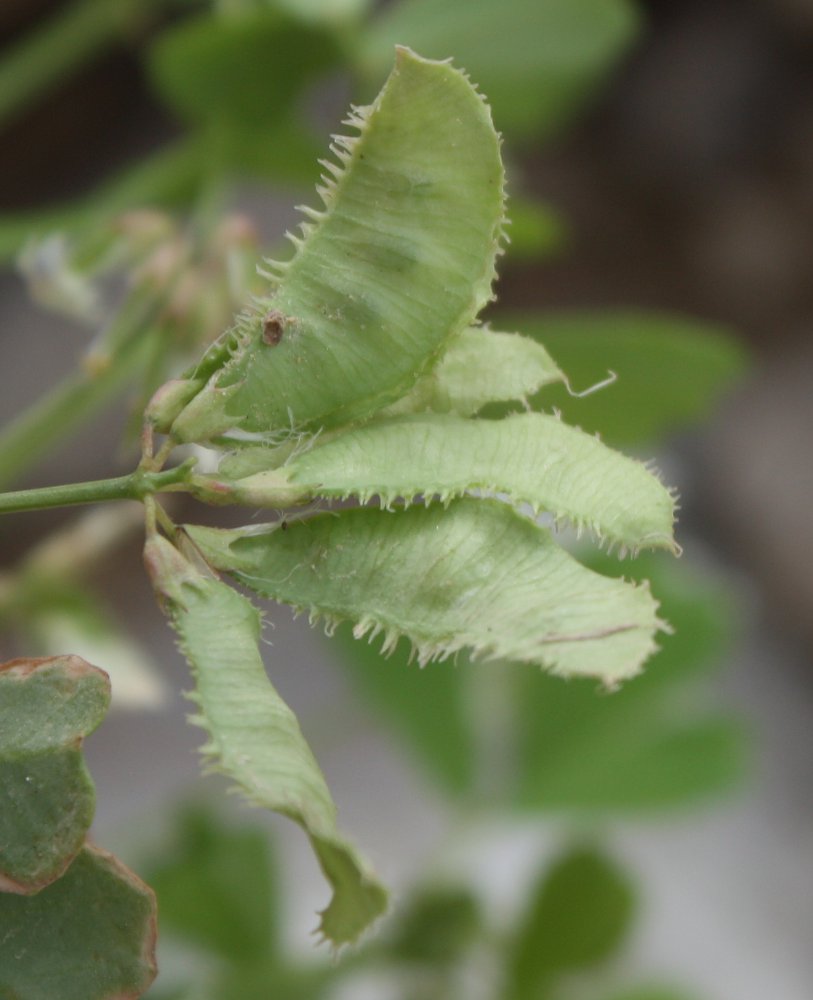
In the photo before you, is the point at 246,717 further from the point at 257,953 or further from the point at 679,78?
the point at 679,78

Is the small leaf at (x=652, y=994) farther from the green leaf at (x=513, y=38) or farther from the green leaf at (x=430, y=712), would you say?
the green leaf at (x=513, y=38)

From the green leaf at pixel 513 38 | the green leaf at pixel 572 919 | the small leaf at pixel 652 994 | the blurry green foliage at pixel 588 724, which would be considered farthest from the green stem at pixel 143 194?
the small leaf at pixel 652 994

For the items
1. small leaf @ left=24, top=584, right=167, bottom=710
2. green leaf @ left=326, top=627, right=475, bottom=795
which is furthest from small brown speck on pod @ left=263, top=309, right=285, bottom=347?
green leaf @ left=326, top=627, right=475, bottom=795

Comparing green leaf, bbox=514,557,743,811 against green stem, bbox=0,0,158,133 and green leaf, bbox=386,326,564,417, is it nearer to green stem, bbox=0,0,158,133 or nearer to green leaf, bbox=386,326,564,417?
green stem, bbox=0,0,158,133

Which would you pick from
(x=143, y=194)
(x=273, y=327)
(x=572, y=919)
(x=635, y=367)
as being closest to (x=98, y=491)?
(x=273, y=327)

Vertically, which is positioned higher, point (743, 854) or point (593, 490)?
point (593, 490)

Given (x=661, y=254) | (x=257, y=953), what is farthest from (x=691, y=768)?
(x=661, y=254)
